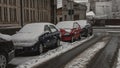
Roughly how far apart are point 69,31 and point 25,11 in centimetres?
677

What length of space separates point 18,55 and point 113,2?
3435 inches

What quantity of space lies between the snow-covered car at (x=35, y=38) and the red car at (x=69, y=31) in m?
4.06

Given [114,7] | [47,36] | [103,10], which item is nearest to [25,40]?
[47,36]

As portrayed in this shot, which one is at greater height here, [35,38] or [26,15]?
[26,15]

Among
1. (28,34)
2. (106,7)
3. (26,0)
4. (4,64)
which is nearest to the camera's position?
(4,64)

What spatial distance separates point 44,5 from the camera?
33.8 metres

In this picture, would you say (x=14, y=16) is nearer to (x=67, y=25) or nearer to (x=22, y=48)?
(x=67, y=25)

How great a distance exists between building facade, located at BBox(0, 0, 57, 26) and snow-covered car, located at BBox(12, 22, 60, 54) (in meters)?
5.92

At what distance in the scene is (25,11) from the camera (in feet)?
91.2

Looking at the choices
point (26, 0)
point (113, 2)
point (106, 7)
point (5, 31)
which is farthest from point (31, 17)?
→ point (113, 2)

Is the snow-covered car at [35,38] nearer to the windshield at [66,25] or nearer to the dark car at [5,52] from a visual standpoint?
the dark car at [5,52]

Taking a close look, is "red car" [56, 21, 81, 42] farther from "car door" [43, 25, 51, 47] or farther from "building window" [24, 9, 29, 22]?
"car door" [43, 25, 51, 47]

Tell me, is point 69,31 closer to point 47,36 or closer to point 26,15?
point 47,36

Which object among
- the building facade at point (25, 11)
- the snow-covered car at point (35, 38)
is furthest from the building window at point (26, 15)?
the snow-covered car at point (35, 38)
